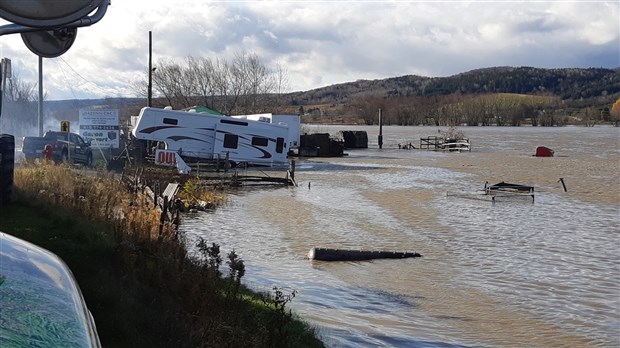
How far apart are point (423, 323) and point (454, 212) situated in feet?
44.8

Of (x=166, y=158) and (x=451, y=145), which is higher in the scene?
(x=451, y=145)

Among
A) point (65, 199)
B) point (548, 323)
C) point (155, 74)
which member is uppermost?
point (155, 74)

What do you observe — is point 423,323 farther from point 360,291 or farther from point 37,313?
point 37,313

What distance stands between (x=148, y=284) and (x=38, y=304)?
5.32 m

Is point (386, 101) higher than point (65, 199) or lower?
higher

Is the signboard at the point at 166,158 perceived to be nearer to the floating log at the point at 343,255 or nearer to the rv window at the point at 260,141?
the rv window at the point at 260,141

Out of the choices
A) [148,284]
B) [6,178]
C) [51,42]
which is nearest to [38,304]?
[148,284]

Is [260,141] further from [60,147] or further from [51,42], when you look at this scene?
[51,42]

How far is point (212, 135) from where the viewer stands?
34438 mm

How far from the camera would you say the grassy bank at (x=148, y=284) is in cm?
607

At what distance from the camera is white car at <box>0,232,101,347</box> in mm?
2320

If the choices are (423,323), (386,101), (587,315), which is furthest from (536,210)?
(386,101)

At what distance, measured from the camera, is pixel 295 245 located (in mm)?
16422

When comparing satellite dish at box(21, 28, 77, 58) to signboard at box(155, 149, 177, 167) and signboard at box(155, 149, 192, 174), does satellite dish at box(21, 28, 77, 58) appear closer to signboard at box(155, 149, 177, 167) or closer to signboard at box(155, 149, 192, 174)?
signboard at box(155, 149, 192, 174)
